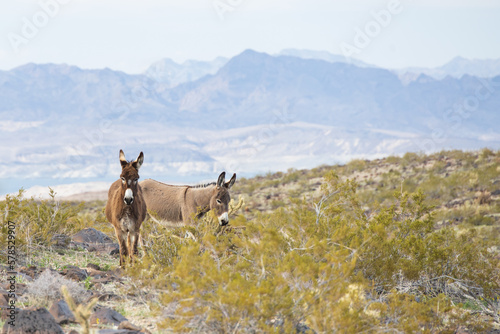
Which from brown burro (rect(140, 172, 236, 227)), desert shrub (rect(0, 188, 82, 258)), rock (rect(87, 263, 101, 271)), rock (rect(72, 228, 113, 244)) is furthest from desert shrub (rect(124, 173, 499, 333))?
rock (rect(72, 228, 113, 244))

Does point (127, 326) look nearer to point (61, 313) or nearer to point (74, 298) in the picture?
point (61, 313)

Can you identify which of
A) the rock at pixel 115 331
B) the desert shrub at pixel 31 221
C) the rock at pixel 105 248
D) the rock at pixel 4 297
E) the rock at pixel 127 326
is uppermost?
the desert shrub at pixel 31 221

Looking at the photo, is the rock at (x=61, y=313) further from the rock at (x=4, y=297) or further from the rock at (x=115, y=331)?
the rock at (x=115, y=331)

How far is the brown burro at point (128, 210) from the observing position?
905 centimetres

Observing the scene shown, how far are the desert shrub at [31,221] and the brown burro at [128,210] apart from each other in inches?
68.8

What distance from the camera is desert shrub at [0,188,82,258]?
10.1 meters

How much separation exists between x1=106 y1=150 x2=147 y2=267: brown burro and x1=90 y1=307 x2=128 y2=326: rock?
2.39 metres

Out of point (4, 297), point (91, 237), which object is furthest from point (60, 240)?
point (4, 297)

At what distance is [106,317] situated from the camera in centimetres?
646

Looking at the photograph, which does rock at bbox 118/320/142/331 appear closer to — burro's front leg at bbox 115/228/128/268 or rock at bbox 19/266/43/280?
rock at bbox 19/266/43/280

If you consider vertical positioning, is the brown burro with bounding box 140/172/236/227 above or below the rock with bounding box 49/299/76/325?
above

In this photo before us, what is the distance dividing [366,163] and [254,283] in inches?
1351

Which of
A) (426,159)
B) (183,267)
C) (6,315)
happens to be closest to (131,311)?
(6,315)

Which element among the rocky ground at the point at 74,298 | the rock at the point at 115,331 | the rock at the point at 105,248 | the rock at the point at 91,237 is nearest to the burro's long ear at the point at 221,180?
the rocky ground at the point at 74,298
